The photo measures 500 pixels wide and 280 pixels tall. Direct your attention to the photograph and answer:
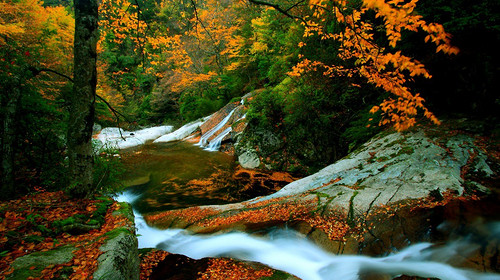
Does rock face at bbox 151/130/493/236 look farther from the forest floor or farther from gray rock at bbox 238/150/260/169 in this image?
gray rock at bbox 238/150/260/169

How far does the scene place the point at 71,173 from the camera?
10.1 ft

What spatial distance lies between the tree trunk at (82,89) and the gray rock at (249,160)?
6.87m

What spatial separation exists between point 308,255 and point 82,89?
13.6 ft

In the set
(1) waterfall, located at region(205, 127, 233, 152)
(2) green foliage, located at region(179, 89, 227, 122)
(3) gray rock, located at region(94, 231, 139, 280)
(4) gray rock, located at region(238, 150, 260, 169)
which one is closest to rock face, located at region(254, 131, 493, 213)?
(3) gray rock, located at region(94, 231, 139, 280)

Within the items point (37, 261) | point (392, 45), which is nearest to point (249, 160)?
point (392, 45)

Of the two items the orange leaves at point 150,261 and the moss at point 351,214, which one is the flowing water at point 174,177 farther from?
the moss at point 351,214

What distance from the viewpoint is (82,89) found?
2963mm

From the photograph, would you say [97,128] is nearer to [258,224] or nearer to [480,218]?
[258,224]

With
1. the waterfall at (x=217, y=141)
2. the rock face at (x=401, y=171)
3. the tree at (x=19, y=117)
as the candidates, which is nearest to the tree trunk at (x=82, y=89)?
the tree at (x=19, y=117)

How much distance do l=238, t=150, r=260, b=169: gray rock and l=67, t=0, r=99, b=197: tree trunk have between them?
22.5 feet

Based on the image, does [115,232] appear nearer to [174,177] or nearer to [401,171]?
[401,171]

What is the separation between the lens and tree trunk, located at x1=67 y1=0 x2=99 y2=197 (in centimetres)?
289

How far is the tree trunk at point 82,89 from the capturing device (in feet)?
9.48

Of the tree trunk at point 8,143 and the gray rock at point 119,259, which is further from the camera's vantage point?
the tree trunk at point 8,143
